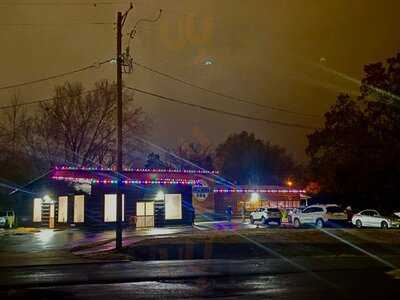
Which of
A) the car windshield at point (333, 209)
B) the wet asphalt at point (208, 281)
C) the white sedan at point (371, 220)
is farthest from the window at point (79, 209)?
the wet asphalt at point (208, 281)

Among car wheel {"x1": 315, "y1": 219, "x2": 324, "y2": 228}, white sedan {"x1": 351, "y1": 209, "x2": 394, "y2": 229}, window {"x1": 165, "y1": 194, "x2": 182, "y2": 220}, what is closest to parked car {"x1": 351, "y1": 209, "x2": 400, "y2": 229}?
white sedan {"x1": 351, "y1": 209, "x2": 394, "y2": 229}

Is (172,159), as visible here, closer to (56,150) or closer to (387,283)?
(56,150)

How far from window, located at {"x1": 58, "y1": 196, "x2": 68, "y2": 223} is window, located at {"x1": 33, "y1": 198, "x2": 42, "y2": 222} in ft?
9.90

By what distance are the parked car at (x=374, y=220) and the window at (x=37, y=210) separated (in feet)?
91.8

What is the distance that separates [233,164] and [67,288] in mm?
90424

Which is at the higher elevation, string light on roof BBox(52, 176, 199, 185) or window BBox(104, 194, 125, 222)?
string light on roof BBox(52, 176, 199, 185)

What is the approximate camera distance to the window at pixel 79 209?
4544 centimetres

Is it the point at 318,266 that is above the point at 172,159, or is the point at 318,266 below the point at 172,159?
below

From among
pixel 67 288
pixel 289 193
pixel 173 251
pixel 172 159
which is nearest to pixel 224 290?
pixel 67 288

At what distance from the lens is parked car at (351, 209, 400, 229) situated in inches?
1625

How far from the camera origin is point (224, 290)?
13.7 meters

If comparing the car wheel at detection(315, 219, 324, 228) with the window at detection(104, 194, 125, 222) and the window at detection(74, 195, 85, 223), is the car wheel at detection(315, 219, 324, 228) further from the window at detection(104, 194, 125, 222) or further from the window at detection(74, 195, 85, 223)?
the window at detection(74, 195, 85, 223)

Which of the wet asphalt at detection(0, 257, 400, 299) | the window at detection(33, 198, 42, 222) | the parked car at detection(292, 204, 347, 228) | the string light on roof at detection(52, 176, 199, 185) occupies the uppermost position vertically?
the string light on roof at detection(52, 176, 199, 185)

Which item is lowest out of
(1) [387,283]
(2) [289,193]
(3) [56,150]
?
(1) [387,283]
